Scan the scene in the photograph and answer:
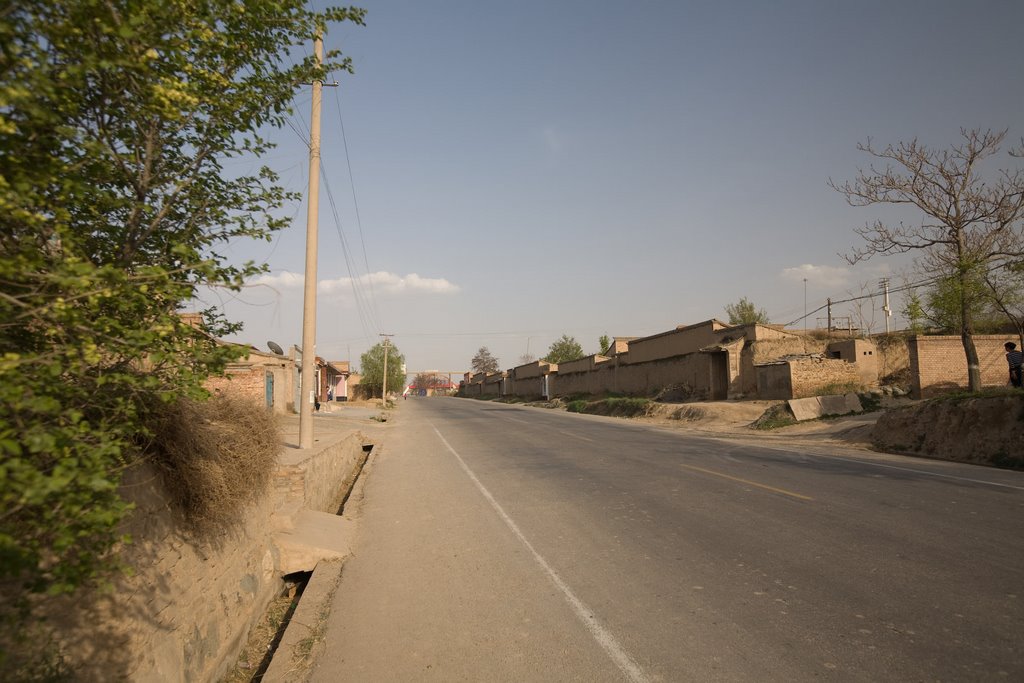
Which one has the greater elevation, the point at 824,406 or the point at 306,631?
the point at 824,406

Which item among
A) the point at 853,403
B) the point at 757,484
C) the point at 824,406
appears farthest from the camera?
the point at 853,403

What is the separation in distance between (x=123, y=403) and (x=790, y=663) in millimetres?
4268

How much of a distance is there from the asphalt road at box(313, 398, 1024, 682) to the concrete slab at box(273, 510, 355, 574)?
275 millimetres

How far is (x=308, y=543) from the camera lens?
729cm

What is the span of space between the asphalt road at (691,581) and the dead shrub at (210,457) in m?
1.37

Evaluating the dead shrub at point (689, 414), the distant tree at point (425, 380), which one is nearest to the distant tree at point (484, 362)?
the distant tree at point (425, 380)

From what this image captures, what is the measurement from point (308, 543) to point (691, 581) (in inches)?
173

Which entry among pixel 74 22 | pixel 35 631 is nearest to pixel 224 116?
pixel 74 22

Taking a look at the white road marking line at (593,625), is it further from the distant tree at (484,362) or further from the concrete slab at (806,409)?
the distant tree at (484,362)

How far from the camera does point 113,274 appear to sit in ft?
8.16

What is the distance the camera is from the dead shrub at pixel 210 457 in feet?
14.9

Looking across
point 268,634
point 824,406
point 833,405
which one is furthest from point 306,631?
point 833,405

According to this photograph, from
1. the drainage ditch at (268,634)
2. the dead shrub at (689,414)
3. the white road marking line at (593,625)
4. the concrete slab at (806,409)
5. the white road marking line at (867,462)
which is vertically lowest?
the drainage ditch at (268,634)

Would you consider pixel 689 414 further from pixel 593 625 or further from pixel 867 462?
pixel 593 625
